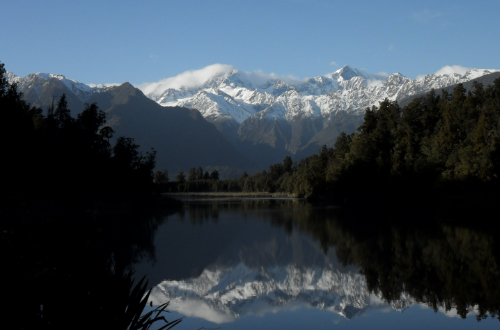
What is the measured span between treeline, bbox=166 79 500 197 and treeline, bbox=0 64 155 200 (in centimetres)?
4486

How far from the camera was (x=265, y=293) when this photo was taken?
20.4 m

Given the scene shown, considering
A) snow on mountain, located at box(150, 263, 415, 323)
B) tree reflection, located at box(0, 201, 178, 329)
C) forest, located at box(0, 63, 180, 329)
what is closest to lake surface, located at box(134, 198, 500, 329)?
snow on mountain, located at box(150, 263, 415, 323)

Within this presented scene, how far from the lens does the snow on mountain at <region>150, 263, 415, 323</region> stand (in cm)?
1777

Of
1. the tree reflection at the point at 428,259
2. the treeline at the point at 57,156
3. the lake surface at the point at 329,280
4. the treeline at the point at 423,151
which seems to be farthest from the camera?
the treeline at the point at 423,151

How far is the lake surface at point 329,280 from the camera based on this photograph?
645 inches

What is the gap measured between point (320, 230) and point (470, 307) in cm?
2700

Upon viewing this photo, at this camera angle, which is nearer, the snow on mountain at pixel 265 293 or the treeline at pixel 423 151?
the snow on mountain at pixel 265 293

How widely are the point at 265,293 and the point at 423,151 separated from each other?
74462mm

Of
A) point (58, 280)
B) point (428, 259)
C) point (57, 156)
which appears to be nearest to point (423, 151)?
point (57, 156)

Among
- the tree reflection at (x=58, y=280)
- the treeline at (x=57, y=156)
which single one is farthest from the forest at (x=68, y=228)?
the treeline at (x=57, y=156)

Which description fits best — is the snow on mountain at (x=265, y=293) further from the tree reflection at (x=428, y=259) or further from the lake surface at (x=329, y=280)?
the tree reflection at (x=428, y=259)

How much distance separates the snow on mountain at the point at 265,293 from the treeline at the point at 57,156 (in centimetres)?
1921

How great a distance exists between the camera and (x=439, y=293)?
18656 mm

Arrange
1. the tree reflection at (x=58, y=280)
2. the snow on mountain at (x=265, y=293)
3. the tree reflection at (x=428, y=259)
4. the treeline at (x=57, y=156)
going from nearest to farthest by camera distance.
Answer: the tree reflection at (x=58, y=280), the snow on mountain at (x=265, y=293), the tree reflection at (x=428, y=259), the treeline at (x=57, y=156)
